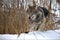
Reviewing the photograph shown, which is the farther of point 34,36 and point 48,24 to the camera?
point 48,24

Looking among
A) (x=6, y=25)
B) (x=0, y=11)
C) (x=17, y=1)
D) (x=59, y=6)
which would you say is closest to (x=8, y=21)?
(x=6, y=25)

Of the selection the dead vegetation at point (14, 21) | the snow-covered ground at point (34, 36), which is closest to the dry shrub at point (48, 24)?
the snow-covered ground at point (34, 36)

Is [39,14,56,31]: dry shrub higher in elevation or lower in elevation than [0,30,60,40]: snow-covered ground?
higher

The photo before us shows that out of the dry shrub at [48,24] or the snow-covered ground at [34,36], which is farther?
the dry shrub at [48,24]

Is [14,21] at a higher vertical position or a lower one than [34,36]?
higher

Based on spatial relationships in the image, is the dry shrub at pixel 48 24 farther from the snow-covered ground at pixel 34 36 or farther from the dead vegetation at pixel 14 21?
the dead vegetation at pixel 14 21

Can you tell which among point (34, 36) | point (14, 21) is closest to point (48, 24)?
point (34, 36)

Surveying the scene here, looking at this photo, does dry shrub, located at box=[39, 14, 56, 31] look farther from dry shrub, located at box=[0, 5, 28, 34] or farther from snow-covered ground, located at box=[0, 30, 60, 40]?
dry shrub, located at box=[0, 5, 28, 34]

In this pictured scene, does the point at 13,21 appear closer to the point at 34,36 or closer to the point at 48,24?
the point at 34,36

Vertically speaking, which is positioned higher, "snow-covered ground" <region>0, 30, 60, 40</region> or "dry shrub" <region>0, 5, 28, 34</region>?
"dry shrub" <region>0, 5, 28, 34</region>

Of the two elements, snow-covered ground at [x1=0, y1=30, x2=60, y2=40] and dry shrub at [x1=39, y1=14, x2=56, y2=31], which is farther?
dry shrub at [x1=39, y1=14, x2=56, y2=31]

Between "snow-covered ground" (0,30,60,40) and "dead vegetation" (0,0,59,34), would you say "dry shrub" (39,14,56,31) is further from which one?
"dead vegetation" (0,0,59,34)

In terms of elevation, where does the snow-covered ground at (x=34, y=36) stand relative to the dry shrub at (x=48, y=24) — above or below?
below

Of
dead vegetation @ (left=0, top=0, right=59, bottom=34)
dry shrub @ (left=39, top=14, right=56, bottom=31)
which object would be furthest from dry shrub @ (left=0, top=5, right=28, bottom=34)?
dry shrub @ (left=39, top=14, right=56, bottom=31)
